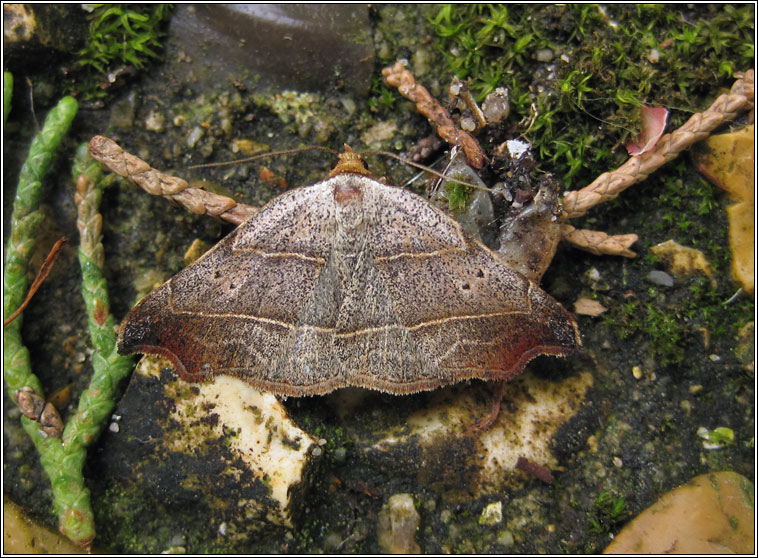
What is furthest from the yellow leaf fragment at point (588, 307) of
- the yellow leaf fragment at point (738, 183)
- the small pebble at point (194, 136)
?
the small pebble at point (194, 136)

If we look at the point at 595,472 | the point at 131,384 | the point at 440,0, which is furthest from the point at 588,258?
the point at 131,384

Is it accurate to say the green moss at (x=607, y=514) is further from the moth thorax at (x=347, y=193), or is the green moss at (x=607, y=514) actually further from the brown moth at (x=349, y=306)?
the moth thorax at (x=347, y=193)

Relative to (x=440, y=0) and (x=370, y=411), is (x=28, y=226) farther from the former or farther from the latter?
(x=440, y=0)

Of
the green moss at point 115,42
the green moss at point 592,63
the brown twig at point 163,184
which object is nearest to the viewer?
the brown twig at point 163,184

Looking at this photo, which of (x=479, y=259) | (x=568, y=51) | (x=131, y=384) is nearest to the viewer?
(x=479, y=259)

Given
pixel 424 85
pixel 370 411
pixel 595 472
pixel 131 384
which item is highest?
pixel 424 85

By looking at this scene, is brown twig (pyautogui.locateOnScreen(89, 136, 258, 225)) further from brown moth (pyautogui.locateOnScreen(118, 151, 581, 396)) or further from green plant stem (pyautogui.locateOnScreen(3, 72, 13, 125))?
green plant stem (pyautogui.locateOnScreen(3, 72, 13, 125))
